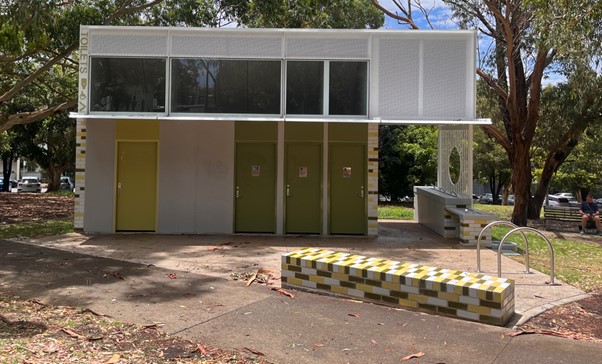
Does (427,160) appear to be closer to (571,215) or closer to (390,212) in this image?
(390,212)

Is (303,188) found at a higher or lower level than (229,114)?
lower

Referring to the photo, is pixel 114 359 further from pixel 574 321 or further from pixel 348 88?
pixel 348 88

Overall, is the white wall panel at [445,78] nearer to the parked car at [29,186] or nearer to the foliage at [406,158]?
the foliage at [406,158]

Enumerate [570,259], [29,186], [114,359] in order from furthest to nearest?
1. [29,186]
2. [570,259]
3. [114,359]

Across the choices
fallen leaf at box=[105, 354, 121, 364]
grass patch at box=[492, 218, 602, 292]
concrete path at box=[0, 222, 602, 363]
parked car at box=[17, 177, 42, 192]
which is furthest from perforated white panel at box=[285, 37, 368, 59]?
parked car at box=[17, 177, 42, 192]

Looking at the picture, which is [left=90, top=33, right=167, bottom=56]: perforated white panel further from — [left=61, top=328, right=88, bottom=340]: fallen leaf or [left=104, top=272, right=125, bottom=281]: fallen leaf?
[left=61, top=328, right=88, bottom=340]: fallen leaf

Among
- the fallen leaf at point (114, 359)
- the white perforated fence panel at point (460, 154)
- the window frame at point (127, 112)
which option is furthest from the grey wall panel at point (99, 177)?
the white perforated fence panel at point (460, 154)

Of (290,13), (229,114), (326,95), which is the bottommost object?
(229,114)

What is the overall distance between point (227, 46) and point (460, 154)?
20.7 feet

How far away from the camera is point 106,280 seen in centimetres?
703

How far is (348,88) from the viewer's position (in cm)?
1161

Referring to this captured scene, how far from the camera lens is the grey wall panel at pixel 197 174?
12133 mm

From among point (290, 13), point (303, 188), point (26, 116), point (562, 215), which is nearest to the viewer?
point (303, 188)

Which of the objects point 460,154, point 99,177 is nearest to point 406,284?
point 460,154
